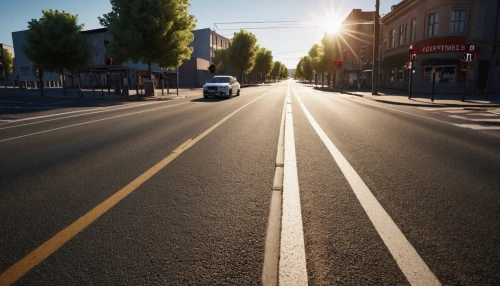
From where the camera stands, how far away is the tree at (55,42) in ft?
93.5

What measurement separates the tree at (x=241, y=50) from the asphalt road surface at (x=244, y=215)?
61.7 metres

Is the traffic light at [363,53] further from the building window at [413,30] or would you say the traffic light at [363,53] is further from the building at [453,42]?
the building at [453,42]

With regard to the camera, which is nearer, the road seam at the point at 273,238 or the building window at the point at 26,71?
the road seam at the point at 273,238

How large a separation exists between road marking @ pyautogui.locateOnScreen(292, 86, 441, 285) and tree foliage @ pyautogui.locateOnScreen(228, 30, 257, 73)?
6373 cm

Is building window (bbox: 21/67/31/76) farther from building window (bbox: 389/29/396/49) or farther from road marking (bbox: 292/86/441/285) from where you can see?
road marking (bbox: 292/86/441/285)

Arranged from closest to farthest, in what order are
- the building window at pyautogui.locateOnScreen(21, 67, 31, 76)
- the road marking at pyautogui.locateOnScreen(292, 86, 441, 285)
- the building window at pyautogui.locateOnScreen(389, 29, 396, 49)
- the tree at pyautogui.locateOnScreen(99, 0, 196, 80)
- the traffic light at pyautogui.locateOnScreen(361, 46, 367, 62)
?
the road marking at pyautogui.locateOnScreen(292, 86, 441, 285), the tree at pyautogui.locateOnScreen(99, 0, 196, 80), the building window at pyautogui.locateOnScreen(389, 29, 396, 49), the traffic light at pyautogui.locateOnScreen(361, 46, 367, 62), the building window at pyautogui.locateOnScreen(21, 67, 31, 76)

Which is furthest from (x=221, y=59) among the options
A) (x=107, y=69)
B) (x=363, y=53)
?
(x=363, y=53)

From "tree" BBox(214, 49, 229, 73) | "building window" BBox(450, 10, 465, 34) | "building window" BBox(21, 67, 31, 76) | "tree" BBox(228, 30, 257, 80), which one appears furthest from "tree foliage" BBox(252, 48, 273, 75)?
"building window" BBox(450, 10, 465, 34)

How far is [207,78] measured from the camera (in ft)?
205

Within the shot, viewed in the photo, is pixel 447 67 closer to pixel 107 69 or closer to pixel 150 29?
pixel 150 29

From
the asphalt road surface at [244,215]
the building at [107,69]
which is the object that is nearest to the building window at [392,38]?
the building at [107,69]

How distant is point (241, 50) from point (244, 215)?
6540 cm

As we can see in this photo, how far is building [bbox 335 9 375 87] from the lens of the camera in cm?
5009

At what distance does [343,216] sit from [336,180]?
113 centimetres
